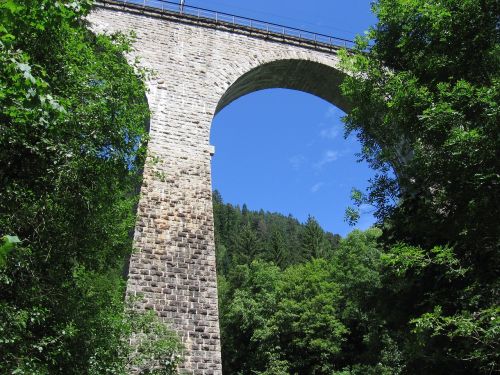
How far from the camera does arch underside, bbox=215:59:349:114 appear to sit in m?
13.4

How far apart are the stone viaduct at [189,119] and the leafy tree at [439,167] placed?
3.65m

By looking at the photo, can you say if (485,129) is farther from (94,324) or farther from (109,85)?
(94,324)

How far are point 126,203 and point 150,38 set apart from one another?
19.0 ft

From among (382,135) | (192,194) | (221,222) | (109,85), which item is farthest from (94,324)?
(221,222)

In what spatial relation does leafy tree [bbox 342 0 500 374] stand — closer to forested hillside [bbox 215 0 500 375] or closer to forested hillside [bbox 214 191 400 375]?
forested hillside [bbox 215 0 500 375]

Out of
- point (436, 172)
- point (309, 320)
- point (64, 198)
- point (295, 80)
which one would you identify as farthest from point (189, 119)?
point (309, 320)

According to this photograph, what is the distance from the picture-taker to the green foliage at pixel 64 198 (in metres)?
5.22

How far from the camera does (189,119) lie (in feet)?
37.7

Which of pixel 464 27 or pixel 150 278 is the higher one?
pixel 464 27

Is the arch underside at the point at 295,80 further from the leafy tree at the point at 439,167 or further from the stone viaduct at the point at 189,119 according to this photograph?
the leafy tree at the point at 439,167

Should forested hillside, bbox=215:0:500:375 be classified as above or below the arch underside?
below

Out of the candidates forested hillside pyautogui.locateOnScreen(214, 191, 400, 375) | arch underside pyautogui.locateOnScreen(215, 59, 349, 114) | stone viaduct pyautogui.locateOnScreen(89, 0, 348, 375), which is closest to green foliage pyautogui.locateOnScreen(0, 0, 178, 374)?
stone viaduct pyautogui.locateOnScreen(89, 0, 348, 375)

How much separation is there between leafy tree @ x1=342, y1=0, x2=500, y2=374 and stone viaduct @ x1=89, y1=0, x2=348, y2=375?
3.65 meters

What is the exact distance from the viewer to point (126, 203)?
850cm
